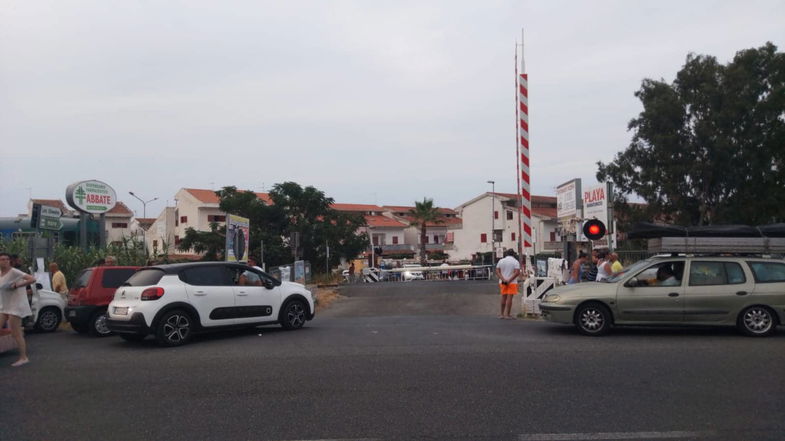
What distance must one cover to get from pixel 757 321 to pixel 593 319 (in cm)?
271

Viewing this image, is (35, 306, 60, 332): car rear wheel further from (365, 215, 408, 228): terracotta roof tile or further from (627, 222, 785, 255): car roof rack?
(365, 215, 408, 228): terracotta roof tile

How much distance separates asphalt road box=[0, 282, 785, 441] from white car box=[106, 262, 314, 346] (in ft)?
1.28

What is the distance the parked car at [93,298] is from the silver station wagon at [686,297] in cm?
890

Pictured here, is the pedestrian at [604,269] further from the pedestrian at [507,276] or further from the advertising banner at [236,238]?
the advertising banner at [236,238]

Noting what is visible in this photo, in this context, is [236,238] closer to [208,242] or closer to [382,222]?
[208,242]

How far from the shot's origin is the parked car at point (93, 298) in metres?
13.9

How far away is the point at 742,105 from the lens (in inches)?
1609

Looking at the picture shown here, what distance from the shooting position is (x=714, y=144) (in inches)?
1610

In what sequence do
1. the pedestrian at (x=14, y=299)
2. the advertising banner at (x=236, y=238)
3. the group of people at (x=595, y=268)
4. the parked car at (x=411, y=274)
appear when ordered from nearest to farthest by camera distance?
1. the pedestrian at (x=14, y=299)
2. the group of people at (x=595, y=268)
3. the advertising banner at (x=236, y=238)
4. the parked car at (x=411, y=274)

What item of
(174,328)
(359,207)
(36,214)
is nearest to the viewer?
(174,328)

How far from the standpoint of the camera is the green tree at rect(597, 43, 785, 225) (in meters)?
41.1

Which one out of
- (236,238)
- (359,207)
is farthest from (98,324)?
(359,207)

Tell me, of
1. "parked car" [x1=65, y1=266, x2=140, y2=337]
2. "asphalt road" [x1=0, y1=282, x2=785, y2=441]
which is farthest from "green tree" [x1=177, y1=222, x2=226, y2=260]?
"asphalt road" [x1=0, y1=282, x2=785, y2=441]

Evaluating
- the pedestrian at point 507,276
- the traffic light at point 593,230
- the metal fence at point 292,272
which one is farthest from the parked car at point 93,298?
the metal fence at point 292,272
